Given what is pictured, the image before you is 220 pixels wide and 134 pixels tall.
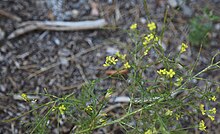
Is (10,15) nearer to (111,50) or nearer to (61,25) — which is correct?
(61,25)

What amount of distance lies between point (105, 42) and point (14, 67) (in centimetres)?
62

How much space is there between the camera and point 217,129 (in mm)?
2346

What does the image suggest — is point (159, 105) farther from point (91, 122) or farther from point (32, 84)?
point (32, 84)

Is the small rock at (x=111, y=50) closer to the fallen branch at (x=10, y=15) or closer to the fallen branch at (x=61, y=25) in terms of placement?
the fallen branch at (x=61, y=25)

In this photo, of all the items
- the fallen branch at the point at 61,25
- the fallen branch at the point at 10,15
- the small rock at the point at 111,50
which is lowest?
the small rock at the point at 111,50

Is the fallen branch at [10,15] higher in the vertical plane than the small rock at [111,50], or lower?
higher

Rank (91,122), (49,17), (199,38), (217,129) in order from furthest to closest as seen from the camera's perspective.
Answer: (49,17)
(199,38)
(217,129)
(91,122)

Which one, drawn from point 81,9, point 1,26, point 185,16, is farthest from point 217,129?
point 1,26

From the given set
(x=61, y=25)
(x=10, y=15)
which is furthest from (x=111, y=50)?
(x=10, y=15)

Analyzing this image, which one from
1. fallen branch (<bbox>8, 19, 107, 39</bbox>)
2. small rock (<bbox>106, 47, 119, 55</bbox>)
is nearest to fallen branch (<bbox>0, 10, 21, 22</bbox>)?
fallen branch (<bbox>8, 19, 107, 39</bbox>)

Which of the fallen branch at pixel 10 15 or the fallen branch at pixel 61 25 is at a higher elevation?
the fallen branch at pixel 10 15

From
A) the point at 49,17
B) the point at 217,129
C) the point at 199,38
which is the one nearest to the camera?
the point at 217,129

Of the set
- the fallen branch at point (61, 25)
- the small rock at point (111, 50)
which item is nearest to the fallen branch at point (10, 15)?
the fallen branch at point (61, 25)

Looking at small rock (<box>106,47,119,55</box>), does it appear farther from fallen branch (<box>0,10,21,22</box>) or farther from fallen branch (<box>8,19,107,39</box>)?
fallen branch (<box>0,10,21,22</box>)
